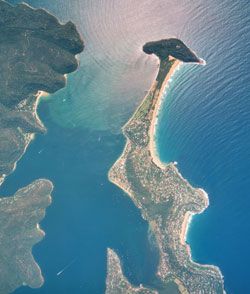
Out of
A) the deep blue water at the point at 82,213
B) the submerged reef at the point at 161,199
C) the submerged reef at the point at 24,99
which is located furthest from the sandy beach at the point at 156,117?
the submerged reef at the point at 24,99

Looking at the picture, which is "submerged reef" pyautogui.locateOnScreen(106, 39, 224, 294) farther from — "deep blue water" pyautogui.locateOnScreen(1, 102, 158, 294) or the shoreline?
"deep blue water" pyautogui.locateOnScreen(1, 102, 158, 294)

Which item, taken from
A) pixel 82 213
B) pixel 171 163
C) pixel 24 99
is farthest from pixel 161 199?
pixel 24 99

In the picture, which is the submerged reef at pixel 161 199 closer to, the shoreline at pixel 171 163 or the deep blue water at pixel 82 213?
the shoreline at pixel 171 163

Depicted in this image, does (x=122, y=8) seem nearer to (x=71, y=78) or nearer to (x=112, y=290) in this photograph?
(x=71, y=78)

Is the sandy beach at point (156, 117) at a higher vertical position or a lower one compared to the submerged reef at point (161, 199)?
higher

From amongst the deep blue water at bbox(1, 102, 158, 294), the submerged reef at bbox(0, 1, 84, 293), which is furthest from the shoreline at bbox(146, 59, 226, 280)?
the submerged reef at bbox(0, 1, 84, 293)

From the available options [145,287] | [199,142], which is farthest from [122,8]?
[145,287]
